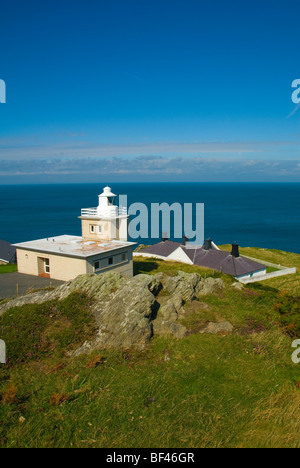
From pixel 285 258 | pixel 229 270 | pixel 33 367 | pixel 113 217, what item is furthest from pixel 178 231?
pixel 33 367

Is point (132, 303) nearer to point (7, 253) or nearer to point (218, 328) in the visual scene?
point (218, 328)

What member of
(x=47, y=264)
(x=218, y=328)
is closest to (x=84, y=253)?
(x=47, y=264)

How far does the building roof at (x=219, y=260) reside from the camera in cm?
4366

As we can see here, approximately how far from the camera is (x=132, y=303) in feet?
49.8

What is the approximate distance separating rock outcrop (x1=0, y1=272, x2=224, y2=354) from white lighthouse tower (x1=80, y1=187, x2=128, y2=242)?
1489 cm

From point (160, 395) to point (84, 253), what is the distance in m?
16.9

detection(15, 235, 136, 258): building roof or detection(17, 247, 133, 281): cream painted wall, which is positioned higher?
detection(15, 235, 136, 258): building roof

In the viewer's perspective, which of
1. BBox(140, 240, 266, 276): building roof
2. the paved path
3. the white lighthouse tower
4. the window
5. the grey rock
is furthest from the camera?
BBox(140, 240, 266, 276): building roof

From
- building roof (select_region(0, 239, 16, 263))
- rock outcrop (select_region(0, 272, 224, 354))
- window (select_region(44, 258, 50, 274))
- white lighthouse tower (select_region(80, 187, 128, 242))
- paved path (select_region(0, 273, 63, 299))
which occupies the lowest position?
building roof (select_region(0, 239, 16, 263))

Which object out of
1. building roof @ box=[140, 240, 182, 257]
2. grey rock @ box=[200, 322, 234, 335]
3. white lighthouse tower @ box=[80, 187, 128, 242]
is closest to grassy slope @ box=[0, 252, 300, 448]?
grey rock @ box=[200, 322, 234, 335]

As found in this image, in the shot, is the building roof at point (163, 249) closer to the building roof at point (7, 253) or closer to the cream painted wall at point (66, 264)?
the building roof at point (7, 253)

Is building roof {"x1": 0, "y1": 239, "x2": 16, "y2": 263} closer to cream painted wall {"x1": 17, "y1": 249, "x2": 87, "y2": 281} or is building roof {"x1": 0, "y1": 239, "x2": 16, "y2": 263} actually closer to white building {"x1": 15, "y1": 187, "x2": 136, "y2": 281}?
white building {"x1": 15, "y1": 187, "x2": 136, "y2": 281}

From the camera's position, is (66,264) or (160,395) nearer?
(160,395)

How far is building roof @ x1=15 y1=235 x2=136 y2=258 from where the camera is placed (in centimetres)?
2612
